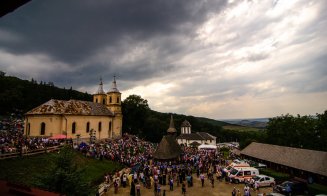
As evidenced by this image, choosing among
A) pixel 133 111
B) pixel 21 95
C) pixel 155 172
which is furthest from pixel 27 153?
pixel 21 95

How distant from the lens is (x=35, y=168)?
23.6 meters

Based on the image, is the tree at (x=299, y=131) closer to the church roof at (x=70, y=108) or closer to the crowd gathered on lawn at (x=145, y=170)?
the crowd gathered on lawn at (x=145, y=170)

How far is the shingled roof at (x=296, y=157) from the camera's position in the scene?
27016 mm

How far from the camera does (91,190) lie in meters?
15.0

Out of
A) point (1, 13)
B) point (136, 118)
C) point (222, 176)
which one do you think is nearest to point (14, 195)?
point (1, 13)

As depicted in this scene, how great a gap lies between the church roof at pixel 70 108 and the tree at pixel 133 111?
2252cm

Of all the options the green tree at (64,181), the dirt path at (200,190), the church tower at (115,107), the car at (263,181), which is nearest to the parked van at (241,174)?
the dirt path at (200,190)

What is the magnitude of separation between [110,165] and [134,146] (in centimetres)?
1381

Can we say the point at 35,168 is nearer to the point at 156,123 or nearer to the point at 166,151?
the point at 166,151

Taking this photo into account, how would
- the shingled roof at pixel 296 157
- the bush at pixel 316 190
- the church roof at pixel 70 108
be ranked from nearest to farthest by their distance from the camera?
the bush at pixel 316 190 → the shingled roof at pixel 296 157 → the church roof at pixel 70 108

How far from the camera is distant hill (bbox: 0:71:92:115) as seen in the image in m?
66.6

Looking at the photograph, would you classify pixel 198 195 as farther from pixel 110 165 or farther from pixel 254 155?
pixel 254 155

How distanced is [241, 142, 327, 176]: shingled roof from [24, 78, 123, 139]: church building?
31301 mm

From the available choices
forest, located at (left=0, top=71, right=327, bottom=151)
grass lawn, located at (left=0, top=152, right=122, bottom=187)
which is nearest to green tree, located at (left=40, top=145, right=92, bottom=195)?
grass lawn, located at (left=0, top=152, right=122, bottom=187)
